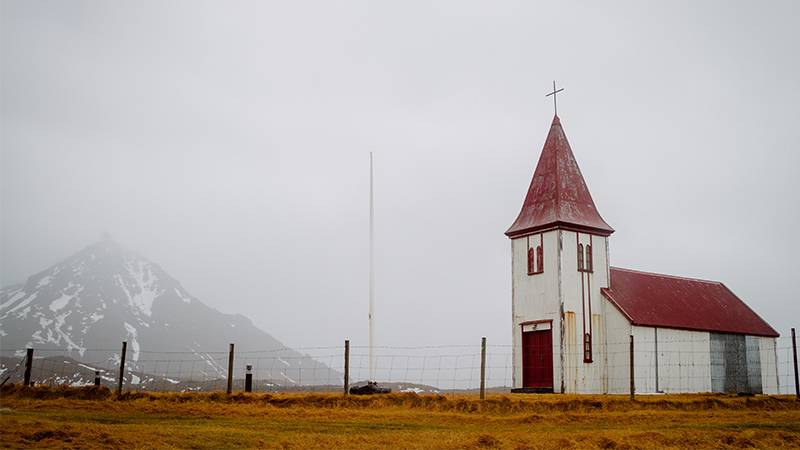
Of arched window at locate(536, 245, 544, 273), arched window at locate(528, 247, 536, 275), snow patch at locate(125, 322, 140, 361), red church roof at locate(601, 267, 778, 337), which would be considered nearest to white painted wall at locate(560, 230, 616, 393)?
red church roof at locate(601, 267, 778, 337)

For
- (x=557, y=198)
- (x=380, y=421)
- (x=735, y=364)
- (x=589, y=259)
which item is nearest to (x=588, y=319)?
(x=589, y=259)

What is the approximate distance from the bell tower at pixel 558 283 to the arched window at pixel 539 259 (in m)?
0.04

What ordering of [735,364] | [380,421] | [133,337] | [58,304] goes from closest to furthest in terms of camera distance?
[380,421] < [735,364] < [133,337] < [58,304]

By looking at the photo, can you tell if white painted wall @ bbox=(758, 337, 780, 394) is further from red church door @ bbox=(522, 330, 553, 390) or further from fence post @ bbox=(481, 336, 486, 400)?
fence post @ bbox=(481, 336, 486, 400)

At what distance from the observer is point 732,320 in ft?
140

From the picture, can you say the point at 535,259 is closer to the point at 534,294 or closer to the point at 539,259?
Result: the point at 539,259

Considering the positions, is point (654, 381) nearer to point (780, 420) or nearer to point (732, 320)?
point (732, 320)

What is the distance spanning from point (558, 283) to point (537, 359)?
3.92 meters

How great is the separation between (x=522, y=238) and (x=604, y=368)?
24.8ft

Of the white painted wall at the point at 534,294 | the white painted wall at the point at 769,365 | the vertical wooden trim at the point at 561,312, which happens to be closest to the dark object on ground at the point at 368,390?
the vertical wooden trim at the point at 561,312

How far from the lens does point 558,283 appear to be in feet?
121

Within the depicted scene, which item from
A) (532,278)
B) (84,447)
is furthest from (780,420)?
(84,447)

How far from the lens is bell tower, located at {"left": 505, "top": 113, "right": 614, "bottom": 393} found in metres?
36.8

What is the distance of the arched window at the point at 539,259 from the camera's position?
1501 inches
